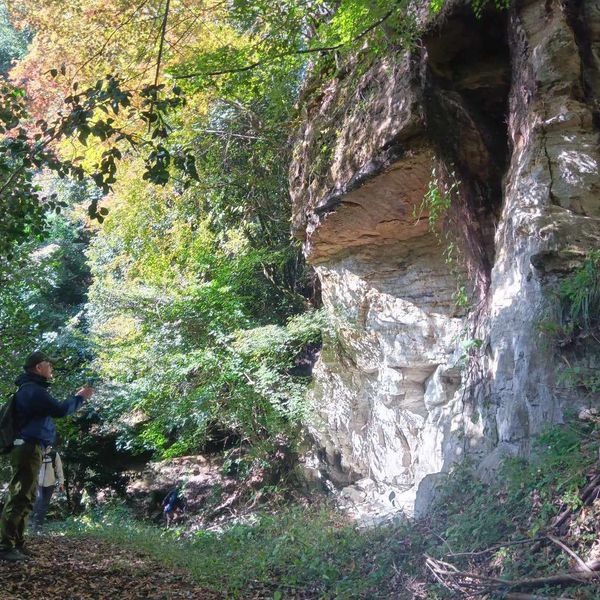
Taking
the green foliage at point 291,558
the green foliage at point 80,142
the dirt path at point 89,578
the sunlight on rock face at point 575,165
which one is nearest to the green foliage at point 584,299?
the sunlight on rock face at point 575,165

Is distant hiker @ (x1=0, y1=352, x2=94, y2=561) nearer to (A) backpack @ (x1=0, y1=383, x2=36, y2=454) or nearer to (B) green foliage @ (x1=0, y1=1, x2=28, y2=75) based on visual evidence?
(A) backpack @ (x1=0, y1=383, x2=36, y2=454)

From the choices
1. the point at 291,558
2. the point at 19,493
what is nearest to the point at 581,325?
the point at 291,558

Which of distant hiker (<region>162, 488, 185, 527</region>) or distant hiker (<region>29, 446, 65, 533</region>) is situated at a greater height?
distant hiker (<region>29, 446, 65, 533</region>)

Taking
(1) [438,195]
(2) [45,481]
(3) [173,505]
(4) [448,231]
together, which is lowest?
(3) [173,505]

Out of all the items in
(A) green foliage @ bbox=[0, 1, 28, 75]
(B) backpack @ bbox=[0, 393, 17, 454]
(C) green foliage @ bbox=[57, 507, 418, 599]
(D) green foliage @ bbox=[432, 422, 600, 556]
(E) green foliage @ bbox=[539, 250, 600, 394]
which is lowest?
(C) green foliage @ bbox=[57, 507, 418, 599]

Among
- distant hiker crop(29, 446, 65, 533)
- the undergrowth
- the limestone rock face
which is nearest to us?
the undergrowth

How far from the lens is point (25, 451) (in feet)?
17.0

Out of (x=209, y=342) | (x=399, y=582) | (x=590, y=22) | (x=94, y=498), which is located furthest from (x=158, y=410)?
(x=590, y=22)

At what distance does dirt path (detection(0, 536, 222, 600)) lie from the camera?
4570 millimetres

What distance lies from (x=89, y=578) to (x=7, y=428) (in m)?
1.34

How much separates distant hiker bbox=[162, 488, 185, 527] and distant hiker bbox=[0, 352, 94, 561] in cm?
689

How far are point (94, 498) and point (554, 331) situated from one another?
11.4 m

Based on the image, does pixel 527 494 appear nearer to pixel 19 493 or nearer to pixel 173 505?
pixel 19 493

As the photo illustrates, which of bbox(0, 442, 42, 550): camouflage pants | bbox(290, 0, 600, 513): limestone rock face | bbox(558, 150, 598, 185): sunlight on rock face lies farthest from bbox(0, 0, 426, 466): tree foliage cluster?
bbox(0, 442, 42, 550): camouflage pants
